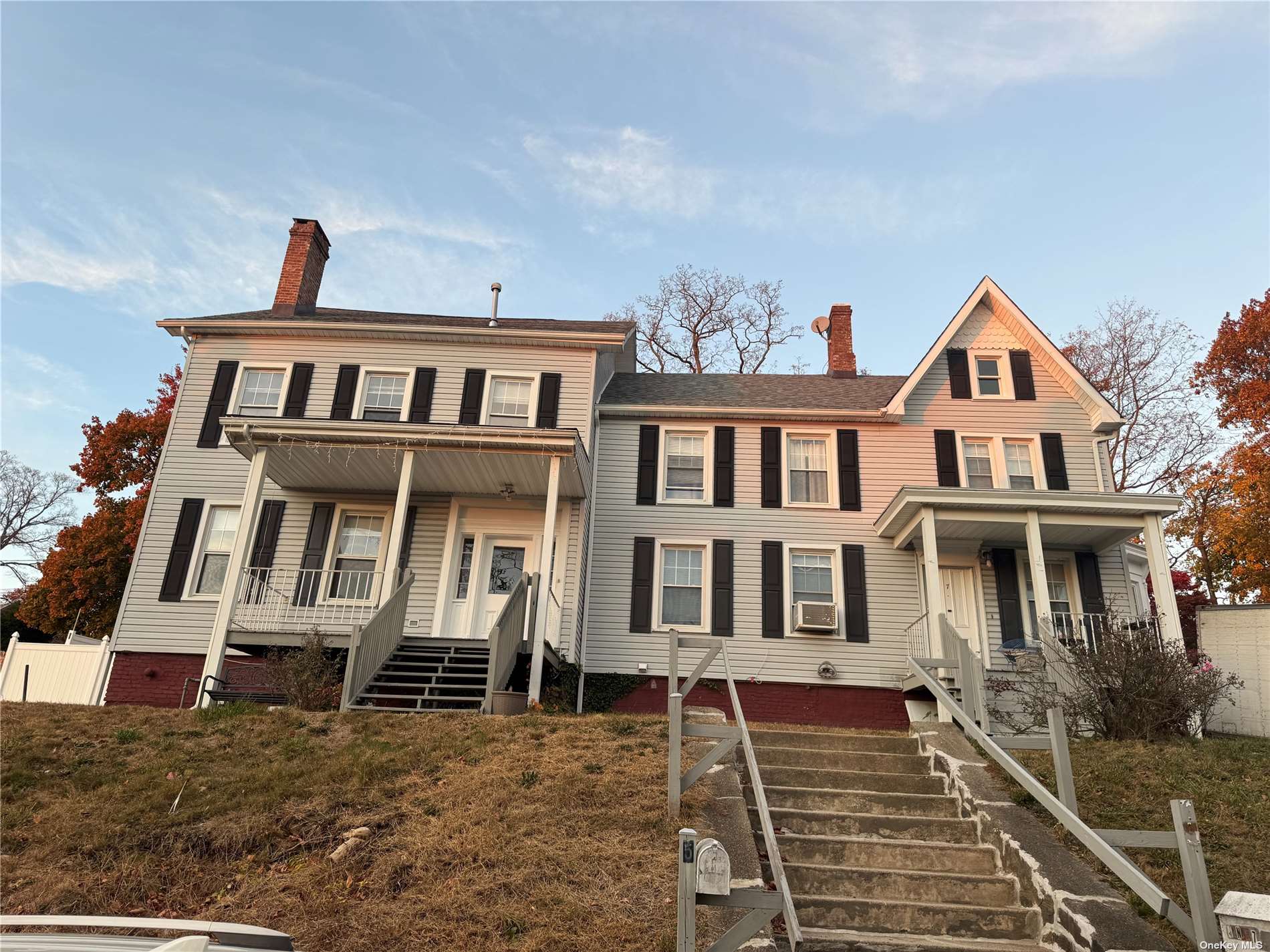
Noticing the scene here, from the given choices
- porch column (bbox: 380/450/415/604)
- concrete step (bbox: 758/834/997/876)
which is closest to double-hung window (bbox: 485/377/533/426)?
porch column (bbox: 380/450/415/604)

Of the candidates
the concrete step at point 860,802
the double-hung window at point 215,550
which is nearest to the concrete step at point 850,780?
the concrete step at point 860,802

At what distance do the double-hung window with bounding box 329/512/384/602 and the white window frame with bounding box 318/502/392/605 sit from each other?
0.08 ft

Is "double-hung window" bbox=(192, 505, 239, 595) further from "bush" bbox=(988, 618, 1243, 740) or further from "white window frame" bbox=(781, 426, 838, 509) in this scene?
"bush" bbox=(988, 618, 1243, 740)

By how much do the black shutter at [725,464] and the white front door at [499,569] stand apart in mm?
3522

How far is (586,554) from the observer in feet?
46.8

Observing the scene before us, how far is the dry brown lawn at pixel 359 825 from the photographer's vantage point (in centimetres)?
543

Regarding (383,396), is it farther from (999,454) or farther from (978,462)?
(999,454)

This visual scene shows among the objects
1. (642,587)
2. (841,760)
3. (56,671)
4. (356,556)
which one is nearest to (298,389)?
(356,556)

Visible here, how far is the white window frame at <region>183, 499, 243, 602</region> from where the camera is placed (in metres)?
13.6

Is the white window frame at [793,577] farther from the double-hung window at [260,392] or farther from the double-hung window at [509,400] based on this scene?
the double-hung window at [260,392]

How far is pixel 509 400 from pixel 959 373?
8515 mm

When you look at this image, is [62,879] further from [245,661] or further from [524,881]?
[245,661]

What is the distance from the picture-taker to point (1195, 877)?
4543 mm

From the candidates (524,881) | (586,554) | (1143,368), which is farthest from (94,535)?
(1143,368)
